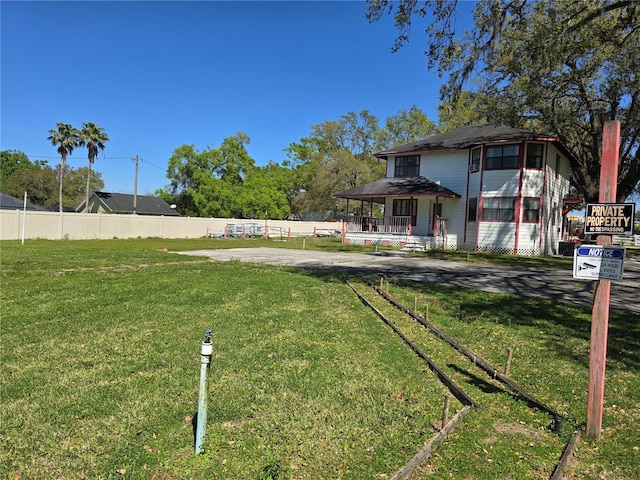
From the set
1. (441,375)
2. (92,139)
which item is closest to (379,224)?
(441,375)

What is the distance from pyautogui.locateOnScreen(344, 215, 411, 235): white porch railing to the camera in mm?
23109

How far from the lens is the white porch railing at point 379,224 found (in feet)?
75.8

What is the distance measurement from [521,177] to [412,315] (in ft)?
54.1

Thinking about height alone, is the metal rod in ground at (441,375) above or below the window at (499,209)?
below

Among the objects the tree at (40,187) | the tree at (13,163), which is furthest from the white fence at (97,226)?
the tree at (13,163)

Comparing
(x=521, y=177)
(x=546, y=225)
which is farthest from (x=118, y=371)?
(x=546, y=225)

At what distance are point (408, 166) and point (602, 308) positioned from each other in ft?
75.5

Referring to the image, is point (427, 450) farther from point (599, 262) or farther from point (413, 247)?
point (413, 247)

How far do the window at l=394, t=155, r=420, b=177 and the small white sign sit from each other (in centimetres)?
2235

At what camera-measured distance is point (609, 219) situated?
2.84 m

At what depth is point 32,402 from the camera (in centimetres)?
327

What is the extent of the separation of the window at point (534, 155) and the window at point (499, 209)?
1933 millimetres

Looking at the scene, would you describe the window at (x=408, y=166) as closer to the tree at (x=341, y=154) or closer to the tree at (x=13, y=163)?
the tree at (x=341, y=154)

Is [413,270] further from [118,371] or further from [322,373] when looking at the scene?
[118,371]
